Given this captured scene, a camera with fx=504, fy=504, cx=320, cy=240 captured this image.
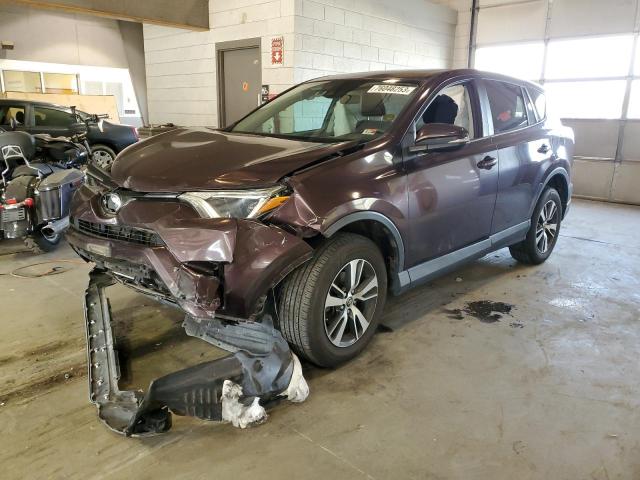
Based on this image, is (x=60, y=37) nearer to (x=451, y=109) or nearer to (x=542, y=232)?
(x=451, y=109)

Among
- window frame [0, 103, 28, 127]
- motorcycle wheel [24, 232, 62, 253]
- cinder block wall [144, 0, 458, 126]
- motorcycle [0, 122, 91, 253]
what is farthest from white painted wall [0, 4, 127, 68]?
motorcycle wheel [24, 232, 62, 253]

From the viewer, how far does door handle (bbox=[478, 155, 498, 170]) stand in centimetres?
335

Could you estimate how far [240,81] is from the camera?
8.01 metres

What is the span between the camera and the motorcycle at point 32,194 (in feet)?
14.5

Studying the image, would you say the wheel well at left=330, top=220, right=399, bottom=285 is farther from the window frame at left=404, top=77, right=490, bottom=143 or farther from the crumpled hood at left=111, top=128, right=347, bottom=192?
the window frame at left=404, top=77, right=490, bottom=143

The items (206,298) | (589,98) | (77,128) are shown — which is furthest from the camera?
(589,98)

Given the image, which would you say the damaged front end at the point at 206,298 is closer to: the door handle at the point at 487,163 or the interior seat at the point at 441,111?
the interior seat at the point at 441,111

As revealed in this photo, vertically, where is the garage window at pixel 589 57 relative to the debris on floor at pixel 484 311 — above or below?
above

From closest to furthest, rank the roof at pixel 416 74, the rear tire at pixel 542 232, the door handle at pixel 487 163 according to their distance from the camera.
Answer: the roof at pixel 416 74, the door handle at pixel 487 163, the rear tire at pixel 542 232

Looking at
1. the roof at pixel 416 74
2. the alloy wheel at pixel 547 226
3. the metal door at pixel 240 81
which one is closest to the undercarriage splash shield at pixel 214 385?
the roof at pixel 416 74

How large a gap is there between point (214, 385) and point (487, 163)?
2299 mm

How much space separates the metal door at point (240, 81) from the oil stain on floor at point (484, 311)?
17.3 feet

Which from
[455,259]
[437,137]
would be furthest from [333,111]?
[455,259]

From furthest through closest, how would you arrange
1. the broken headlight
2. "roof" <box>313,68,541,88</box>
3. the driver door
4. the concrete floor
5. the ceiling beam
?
the ceiling beam
"roof" <box>313,68,541,88</box>
the driver door
the broken headlight
the concrete floor
